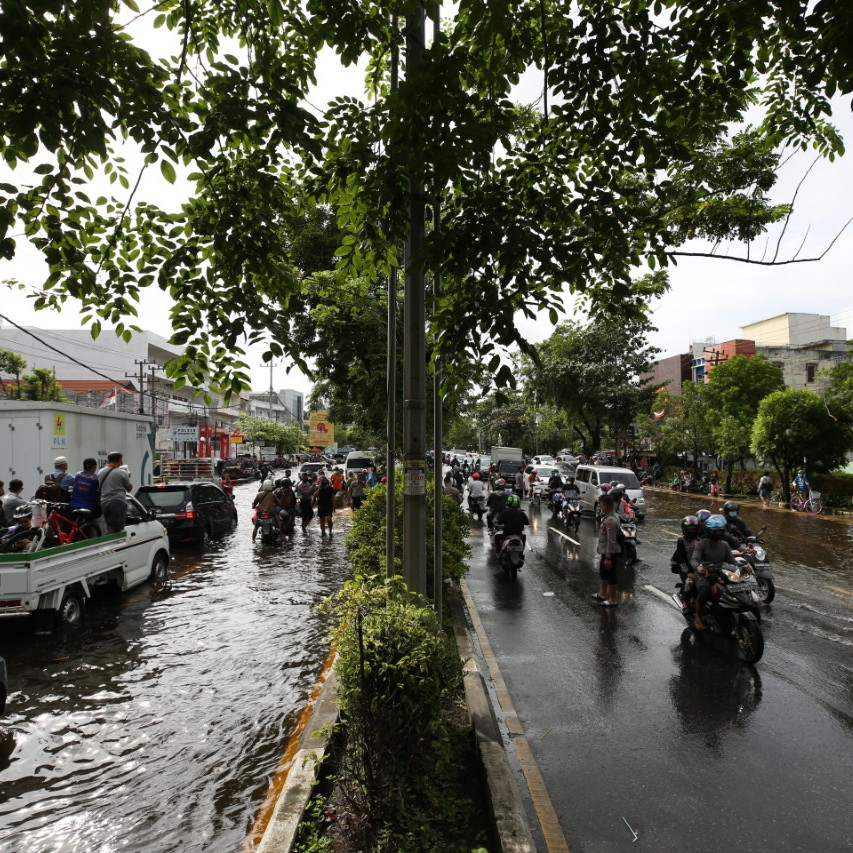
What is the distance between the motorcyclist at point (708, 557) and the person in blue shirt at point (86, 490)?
26.9 ft

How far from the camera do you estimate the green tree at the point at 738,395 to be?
30.6 m

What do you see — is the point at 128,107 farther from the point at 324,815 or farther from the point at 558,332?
the point at 558,332

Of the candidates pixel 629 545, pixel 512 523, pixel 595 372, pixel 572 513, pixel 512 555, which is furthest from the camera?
pixel 595 372

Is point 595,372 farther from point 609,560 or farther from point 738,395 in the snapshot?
point 609,560

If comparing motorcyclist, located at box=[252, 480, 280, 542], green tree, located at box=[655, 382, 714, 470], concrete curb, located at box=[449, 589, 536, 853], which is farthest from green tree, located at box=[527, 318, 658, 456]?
concrete curb, located at box=[449, 589, 536, 853]

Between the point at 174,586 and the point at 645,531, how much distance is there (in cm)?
1295

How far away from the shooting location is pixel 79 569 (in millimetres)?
7824

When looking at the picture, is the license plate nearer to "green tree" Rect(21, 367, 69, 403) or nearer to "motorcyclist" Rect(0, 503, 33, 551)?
"motorcyclist" Rect(0, 503, 33, 551)

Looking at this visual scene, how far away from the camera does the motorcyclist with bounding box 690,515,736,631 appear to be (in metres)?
7.61

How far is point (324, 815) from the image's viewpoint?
11.9 ft

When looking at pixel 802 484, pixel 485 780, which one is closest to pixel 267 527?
pixel 485 780

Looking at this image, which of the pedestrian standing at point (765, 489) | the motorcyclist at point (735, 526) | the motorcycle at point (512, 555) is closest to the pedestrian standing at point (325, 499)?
the motorcycle at point (512, 555)

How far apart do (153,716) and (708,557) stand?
6.34 metres

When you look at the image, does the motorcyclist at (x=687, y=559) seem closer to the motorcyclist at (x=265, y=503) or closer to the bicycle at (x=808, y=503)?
the motorcyclist at (x=265, y=503)
